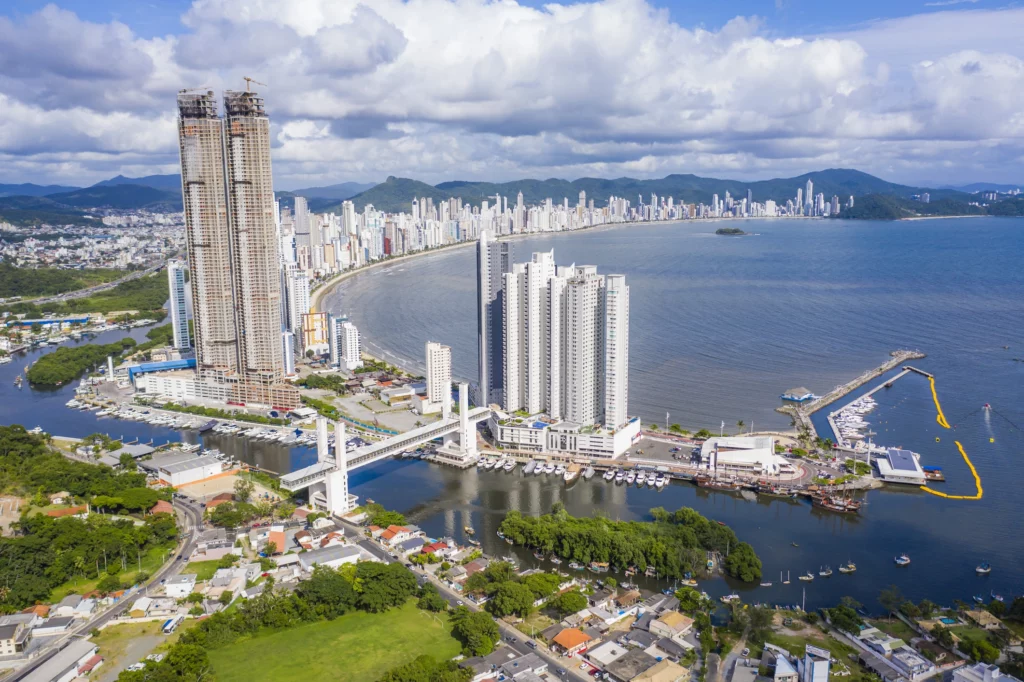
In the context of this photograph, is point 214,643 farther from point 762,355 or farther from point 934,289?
point 934,289

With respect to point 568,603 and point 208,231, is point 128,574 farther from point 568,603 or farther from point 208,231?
point 208,231

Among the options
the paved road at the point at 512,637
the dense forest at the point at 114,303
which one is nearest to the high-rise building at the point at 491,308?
the paved road at the point at 512,637

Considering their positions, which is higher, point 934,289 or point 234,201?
point 234,201

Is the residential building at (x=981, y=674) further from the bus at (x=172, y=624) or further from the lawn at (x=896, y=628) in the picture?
the bus at (x=172, y=624)

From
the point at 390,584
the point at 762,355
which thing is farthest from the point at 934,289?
the point at 390,584

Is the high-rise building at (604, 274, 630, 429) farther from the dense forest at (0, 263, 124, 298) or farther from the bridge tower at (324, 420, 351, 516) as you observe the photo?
the dense forest at (0, 263, 124, 298)

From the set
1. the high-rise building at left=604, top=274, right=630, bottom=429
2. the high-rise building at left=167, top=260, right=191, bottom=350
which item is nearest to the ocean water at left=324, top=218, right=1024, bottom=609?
the high-rise building at left=604, top=274, right=630, bottom=429
